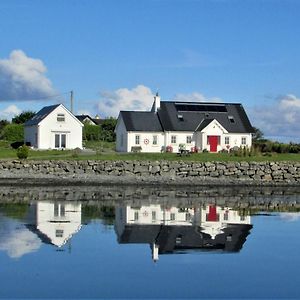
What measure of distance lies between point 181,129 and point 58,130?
11331mm

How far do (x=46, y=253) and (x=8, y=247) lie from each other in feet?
3.64

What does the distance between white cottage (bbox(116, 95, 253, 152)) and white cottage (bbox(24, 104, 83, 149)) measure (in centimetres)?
403

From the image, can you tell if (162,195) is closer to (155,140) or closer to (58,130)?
(155,140)

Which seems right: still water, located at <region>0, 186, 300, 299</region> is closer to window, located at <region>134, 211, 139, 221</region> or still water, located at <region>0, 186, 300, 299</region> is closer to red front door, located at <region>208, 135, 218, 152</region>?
window, located at <region>134, 211, 139, 221</region>

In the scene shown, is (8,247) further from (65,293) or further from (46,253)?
(65,293)

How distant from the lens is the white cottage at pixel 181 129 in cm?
5706

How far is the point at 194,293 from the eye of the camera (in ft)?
36.5

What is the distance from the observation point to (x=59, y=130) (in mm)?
60125

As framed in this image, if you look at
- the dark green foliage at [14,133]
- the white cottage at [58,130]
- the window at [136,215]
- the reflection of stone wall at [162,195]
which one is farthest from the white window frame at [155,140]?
the window at [136,215]

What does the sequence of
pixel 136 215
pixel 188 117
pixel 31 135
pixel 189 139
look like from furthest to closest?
pixel 31 135 < pixel 188 117 < pixel 189 139 < pixel 136 215

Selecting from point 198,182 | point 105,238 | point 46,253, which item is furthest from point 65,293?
point 198,182

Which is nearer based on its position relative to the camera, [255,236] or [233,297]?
[233,297]

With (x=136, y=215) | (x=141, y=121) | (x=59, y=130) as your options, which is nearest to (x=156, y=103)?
(x=141, y=121)

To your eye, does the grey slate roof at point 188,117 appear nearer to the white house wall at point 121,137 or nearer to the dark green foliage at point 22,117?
the white house wall at point 121,137
